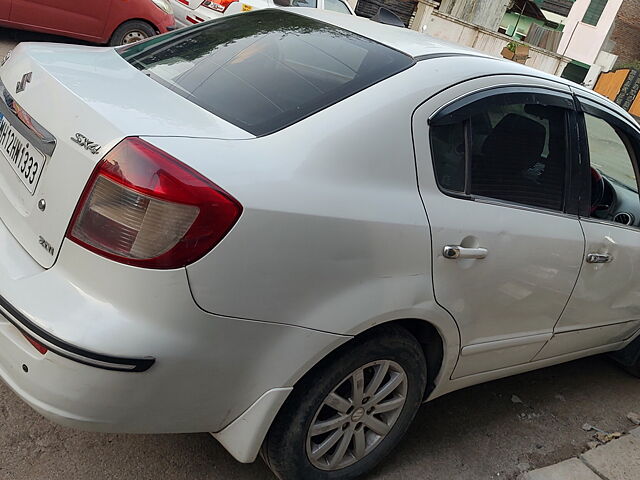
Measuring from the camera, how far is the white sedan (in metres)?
1.65

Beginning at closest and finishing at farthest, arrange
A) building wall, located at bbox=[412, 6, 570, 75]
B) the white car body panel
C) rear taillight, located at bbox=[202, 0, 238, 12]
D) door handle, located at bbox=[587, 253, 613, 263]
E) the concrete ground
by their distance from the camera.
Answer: the white car body panel, the concrete ground, door handle, located at bbox=[587, 253, 613, 263], rear taillight, located at bbox=[202, 0, 238, 12], building wall, located at bbox=[412, 6, 570, 75]

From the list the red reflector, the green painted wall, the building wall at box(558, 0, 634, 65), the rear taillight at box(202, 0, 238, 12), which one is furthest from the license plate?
the building wall at box(558, 0, 634, 65)

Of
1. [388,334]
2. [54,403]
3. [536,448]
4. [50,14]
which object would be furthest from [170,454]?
[50,14]

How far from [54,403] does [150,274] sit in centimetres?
47

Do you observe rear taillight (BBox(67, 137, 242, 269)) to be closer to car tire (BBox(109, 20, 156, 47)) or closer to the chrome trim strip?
the chrome trim strip

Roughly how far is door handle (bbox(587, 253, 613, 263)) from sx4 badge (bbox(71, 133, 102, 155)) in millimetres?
2112

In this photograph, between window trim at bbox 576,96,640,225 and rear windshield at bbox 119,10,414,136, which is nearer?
rear windshield at bbox 119,10,414,136

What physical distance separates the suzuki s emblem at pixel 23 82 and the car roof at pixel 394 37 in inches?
50.3

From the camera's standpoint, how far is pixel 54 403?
5.55ft

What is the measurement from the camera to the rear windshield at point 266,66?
2.03 metres

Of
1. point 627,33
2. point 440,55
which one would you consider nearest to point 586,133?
point 440,55

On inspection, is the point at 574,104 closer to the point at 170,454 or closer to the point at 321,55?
the point at 321,55

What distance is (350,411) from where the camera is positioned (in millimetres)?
2199

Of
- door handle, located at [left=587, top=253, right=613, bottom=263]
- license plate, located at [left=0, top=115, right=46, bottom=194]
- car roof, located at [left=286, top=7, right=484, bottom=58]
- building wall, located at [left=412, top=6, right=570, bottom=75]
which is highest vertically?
building wall, located at [left=412, top=6, right=570, bottom=75]
